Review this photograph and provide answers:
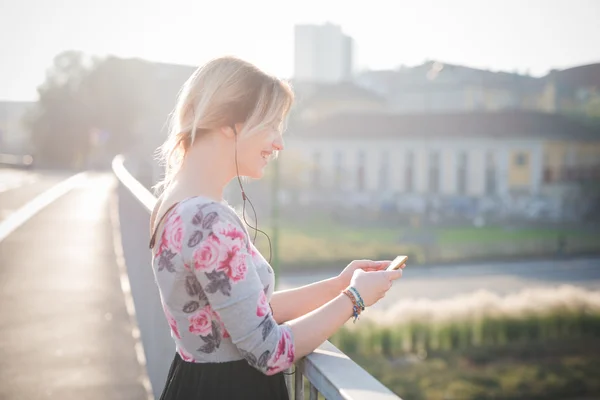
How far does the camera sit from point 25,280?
26.3ft

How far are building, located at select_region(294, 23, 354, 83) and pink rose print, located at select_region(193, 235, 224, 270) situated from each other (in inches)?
3952

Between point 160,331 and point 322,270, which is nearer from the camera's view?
point 160,331

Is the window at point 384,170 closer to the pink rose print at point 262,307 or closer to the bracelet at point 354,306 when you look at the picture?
the bracelet at point 354,306

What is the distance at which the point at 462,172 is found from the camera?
7031 cm

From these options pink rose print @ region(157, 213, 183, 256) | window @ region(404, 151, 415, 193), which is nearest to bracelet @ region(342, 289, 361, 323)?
pink rose print @ region(157, 213, 183, 256)

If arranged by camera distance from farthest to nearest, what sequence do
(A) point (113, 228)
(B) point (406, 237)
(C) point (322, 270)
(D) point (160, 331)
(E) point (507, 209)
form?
(E) point (507, 209) < (B) point (406, 237) < (C) point (322, 270) < (A) point (113, 228) < (D) point (160, 331)

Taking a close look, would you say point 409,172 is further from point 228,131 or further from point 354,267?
point 228,131

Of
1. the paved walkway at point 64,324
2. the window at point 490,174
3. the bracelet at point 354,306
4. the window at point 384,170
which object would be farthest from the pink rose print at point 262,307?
the window at point 490,174

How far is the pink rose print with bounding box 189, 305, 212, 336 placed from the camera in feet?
5.92

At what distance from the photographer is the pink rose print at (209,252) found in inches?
65.1

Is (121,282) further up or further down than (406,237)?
further up

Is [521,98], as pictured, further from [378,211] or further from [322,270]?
[322,270]

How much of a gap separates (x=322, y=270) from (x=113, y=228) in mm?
34404

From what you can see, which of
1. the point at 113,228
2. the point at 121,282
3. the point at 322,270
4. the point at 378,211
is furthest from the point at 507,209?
the point at 121,282
